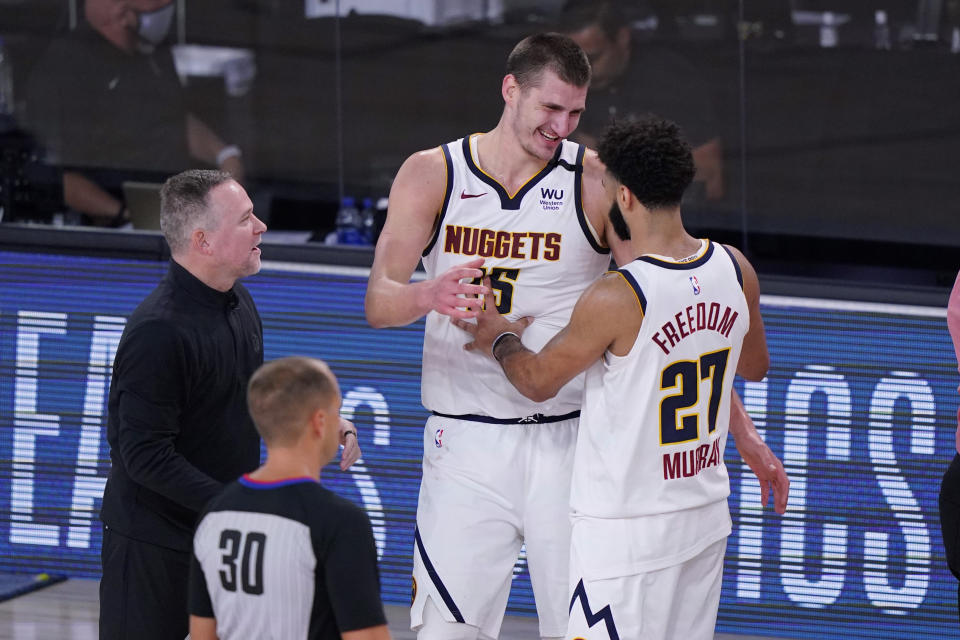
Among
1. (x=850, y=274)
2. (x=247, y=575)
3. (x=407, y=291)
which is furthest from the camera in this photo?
(x=850, y=274)

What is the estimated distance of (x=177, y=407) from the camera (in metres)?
3.45

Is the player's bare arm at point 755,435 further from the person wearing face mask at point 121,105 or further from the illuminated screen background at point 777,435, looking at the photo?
the person wearing face mask at point 121,105

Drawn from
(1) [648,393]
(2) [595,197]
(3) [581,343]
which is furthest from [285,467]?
A: (2) [595,197]

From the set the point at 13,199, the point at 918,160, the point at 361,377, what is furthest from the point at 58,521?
the point at 918,160

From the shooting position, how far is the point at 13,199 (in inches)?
291

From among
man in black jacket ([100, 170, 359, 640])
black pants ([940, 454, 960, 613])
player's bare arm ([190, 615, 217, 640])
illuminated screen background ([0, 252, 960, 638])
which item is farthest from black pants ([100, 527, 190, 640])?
→ black pants ([940, 454, 960, 613])

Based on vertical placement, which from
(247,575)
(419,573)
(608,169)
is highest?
(608,169)

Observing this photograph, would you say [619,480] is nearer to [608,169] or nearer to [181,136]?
[608,169]

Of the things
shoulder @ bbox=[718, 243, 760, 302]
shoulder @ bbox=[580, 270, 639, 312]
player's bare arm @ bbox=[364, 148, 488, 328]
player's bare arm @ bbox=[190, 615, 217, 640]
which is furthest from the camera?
player's bare arm @ bbox=[364, 148, 488, 328]

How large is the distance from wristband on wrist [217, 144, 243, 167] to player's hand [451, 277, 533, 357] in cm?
433

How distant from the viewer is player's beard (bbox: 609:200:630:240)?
3.45m

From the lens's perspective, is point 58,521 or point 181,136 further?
point 181,136

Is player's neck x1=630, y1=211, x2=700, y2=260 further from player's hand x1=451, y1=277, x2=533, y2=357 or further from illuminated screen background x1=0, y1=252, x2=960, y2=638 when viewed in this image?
illuminated screen background x1=0, y1=252, x2=960, y2=638

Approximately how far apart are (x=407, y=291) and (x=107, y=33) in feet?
15.9
